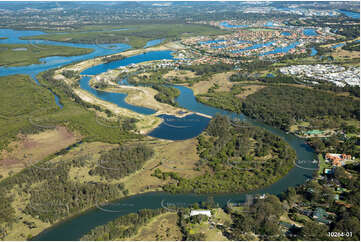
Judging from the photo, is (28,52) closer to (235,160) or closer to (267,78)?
(267,78)

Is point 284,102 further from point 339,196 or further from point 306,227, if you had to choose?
point 306,227

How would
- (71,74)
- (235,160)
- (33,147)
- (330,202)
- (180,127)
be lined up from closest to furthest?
(330,202), (235,160), (33,147), (180,127), (71,74)

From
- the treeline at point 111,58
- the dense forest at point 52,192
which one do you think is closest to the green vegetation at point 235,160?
the dense forest at point 52,192

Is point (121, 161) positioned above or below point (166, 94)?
Result: below

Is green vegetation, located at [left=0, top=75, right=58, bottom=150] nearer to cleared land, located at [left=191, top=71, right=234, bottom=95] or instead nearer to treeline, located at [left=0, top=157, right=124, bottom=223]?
treeline, located at [left=0, top=157, right=124, bottom=223]

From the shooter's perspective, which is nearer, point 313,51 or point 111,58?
point 111,58

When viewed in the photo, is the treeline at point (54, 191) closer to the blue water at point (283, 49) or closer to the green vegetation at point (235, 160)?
the green vegetation at point (235, 160)

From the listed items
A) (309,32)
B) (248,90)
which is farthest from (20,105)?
(309,32)
